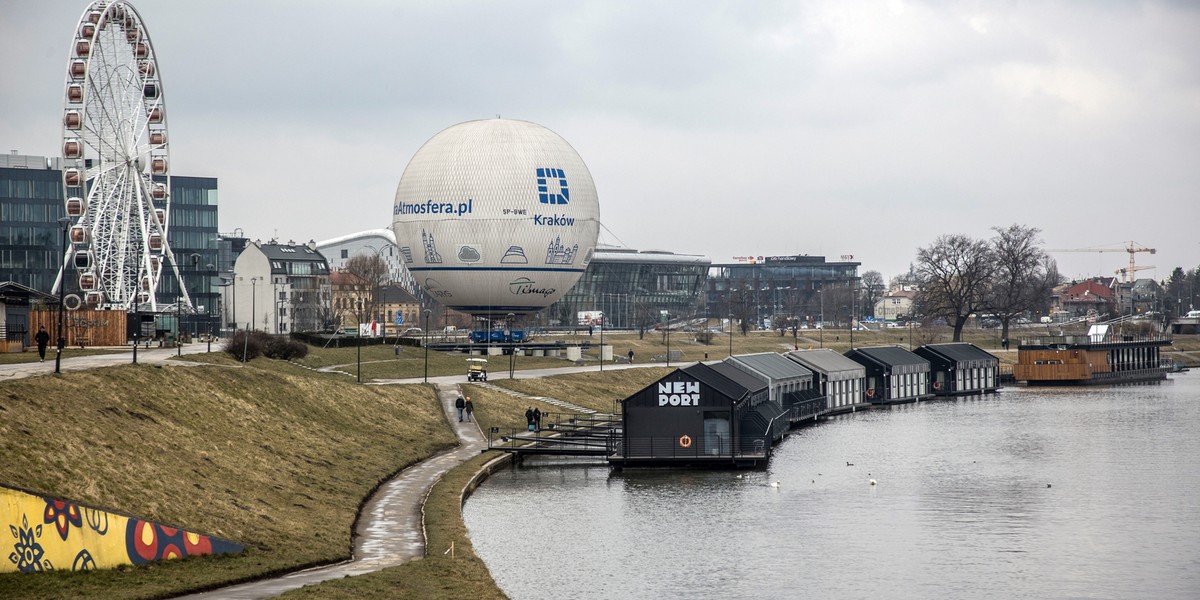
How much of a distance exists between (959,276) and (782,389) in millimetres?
77186

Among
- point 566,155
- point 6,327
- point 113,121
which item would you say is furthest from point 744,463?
point 113,121

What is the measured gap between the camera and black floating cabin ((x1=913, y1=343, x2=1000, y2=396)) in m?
117

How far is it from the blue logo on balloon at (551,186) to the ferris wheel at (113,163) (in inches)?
1244

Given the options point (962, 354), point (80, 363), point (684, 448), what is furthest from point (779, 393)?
point (80, 363)

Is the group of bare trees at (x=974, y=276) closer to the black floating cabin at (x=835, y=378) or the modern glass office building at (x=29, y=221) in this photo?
the black floating cabin at (x=835, y=378)

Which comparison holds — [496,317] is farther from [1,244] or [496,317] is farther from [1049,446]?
[1,244]

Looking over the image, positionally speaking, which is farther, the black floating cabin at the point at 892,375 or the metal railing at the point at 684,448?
the black floating cabin at the point at 892,375

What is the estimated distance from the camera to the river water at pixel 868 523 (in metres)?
37.8

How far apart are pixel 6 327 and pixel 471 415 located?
83.2ft

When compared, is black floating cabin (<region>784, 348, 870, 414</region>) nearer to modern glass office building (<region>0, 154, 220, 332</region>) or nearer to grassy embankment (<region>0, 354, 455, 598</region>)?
grassy embankment (<region>0, 354, 455, 598</region>)

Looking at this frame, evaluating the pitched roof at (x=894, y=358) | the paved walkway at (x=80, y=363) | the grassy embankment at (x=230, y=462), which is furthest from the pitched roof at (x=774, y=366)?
the paved walkway at (x=80, y=363)

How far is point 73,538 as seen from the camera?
32.5 metres

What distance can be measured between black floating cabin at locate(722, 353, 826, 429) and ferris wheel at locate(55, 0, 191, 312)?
4695 cm

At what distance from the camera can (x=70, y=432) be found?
40.3 m
